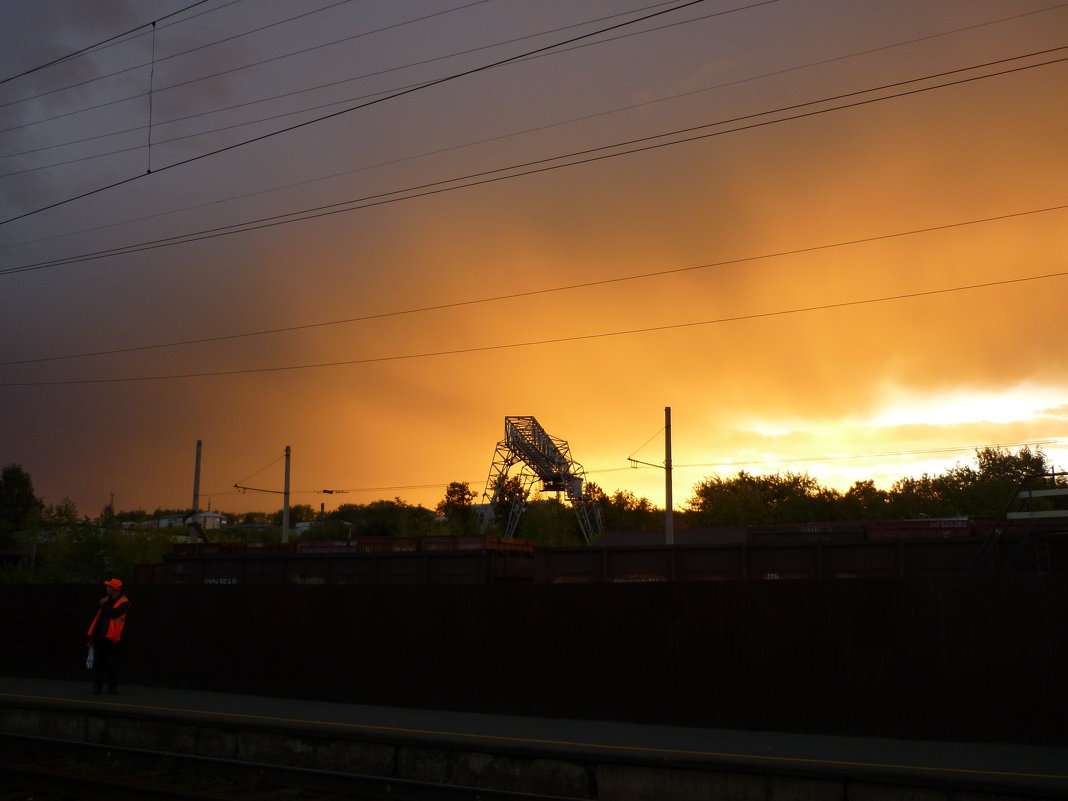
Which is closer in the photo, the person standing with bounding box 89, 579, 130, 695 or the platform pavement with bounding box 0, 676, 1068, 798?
the platform pavement with bounding box 0, 676, 1068, 798

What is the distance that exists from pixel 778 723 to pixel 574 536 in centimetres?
6409

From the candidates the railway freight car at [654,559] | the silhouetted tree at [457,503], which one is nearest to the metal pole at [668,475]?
the railway freight car at [654,559]

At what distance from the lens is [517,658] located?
16656 mm

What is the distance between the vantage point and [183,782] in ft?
39.5

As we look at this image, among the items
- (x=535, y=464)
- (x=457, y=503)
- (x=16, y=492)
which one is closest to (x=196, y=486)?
(x=535, y=464)

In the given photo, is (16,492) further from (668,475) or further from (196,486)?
(668,475)

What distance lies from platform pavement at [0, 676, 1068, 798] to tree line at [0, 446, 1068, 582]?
31801mm

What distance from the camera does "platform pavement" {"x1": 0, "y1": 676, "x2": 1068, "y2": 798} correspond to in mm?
10375

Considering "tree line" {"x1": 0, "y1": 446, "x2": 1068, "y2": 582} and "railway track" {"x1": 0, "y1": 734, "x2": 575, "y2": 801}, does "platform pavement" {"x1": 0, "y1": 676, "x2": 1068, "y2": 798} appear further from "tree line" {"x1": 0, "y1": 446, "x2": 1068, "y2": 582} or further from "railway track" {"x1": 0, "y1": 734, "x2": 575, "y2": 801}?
"tree line" {"x1": 0, "y1": 446, "x2": 1068, "y2": 582}

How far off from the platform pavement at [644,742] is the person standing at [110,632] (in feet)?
1.45

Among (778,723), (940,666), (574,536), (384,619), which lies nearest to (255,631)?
Result: (384,619)

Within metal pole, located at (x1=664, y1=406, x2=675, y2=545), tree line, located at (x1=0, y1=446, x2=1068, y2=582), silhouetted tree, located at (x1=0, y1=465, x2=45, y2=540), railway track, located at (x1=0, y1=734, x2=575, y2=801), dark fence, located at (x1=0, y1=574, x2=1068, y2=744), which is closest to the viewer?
railway track, located at (x1=0, y1=734, x2=575, y2=801)

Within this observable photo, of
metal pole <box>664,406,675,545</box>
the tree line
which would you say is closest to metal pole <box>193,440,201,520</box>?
the tree line

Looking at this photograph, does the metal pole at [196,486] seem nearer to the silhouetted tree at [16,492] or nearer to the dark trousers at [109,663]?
the dark trousers at [109,663]
